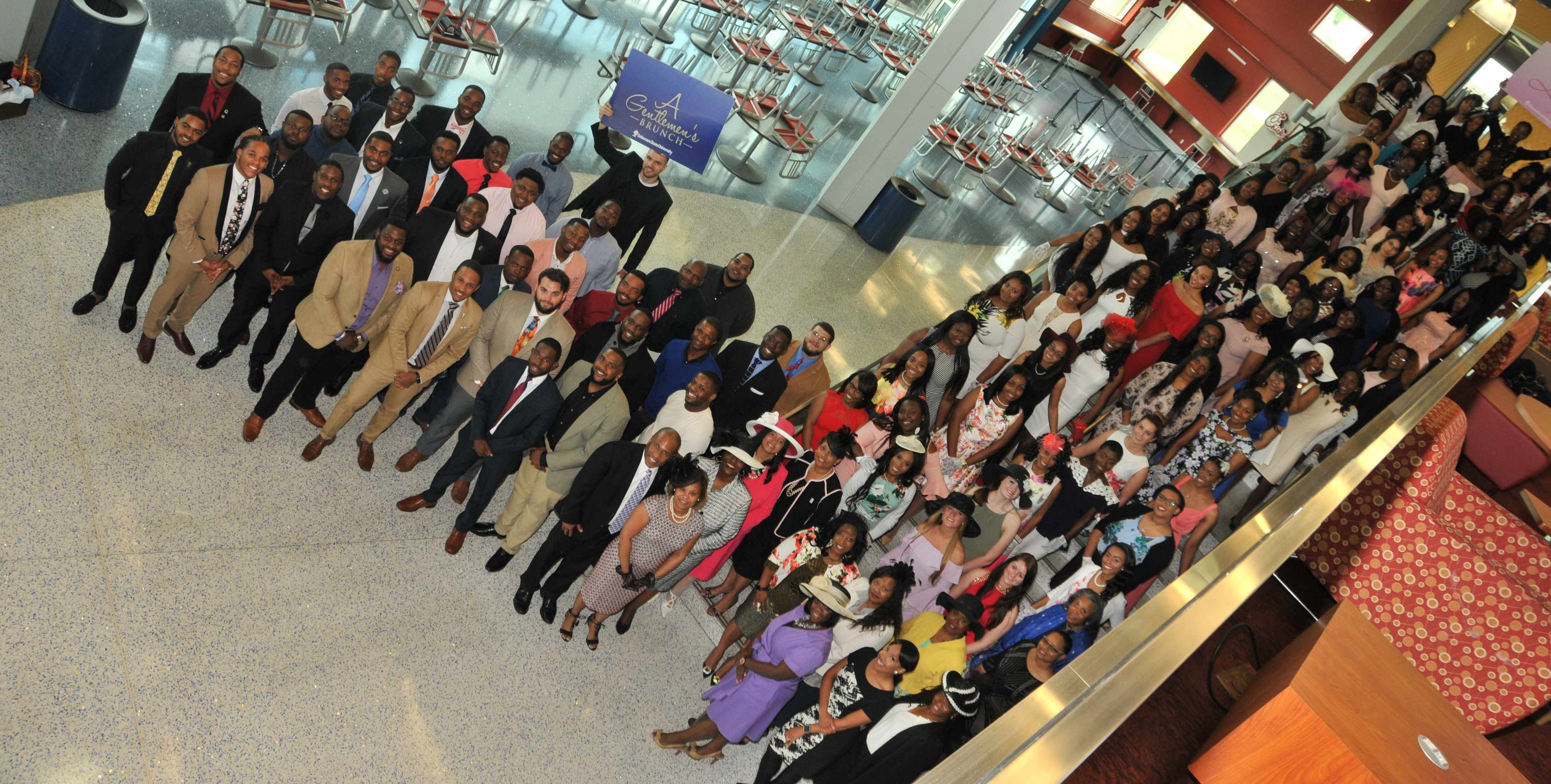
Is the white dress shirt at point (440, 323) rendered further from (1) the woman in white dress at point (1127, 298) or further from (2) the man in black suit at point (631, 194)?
(1) the woman in white dress at point (1127, 298)

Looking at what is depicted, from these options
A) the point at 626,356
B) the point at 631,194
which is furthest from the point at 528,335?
the point at 631,194

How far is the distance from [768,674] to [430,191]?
352cm

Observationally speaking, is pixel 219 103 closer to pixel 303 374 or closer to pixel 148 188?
pixel 148 188

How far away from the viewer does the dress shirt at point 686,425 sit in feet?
16.5

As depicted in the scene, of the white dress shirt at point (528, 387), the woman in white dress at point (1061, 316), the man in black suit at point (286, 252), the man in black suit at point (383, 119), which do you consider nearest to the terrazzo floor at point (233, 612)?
the man in black suit at point (286, 252)

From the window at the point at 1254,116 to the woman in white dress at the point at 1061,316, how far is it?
1356cm

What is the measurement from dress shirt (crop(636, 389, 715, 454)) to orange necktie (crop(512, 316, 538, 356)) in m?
0.80

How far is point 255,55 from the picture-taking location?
7613 mm

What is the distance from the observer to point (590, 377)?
495 centimetres

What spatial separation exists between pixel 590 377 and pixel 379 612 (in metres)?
1.57

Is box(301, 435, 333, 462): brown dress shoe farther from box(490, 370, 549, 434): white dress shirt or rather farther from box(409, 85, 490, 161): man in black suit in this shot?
box(409, 85, 490, 161): man in black suit

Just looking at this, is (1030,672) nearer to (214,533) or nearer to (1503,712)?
(1503,712)

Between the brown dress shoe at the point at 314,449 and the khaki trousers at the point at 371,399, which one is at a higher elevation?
the khaki trousers at the point at 371,399

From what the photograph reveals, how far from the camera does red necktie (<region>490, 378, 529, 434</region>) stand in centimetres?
487
